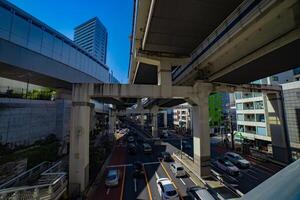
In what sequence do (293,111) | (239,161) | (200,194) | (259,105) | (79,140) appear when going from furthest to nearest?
(259,105)
(293,111)
(239,161)
(79,140)
(200,194)

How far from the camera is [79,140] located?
46.9 feet

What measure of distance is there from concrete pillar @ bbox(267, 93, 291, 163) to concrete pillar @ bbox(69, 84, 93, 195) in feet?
85.4

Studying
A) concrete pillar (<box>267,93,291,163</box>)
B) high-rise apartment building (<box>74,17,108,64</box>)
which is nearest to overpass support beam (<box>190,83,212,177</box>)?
concrete pillar (<box>267,93,291,163</box>)

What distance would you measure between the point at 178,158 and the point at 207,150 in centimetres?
870

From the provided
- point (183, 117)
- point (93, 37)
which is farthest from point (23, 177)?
point (93, 37)

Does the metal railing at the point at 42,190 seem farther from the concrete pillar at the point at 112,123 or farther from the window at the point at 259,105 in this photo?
the window at the point at 259,105

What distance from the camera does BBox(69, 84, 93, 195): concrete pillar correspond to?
1379 cm

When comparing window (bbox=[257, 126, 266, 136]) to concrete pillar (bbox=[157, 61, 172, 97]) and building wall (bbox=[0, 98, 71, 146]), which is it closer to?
concrete pillar (bbox=[157, 61, 172, 97])

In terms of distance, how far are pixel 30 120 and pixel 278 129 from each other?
36.4 metres

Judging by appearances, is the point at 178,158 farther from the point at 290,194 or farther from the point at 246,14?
the point at 290,194

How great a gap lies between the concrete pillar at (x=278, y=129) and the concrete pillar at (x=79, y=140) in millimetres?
26044

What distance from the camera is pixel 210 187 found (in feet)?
47.5

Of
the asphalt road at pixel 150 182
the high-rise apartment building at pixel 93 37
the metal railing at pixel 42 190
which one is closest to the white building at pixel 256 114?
the asphalt road at pixel 150 182

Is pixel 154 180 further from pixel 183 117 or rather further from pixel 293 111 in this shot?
pixel 183 117
